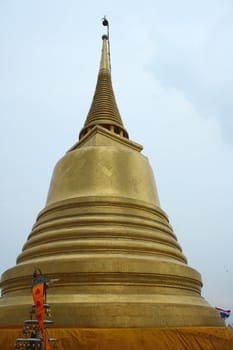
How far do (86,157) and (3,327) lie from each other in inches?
160

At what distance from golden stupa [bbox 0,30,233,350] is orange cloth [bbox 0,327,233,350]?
13mm

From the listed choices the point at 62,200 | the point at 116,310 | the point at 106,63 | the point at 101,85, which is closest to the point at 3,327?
the point at 116,310

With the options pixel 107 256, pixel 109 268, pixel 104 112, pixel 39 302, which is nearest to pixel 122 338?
pixel 109 268

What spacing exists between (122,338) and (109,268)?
3.92 feet

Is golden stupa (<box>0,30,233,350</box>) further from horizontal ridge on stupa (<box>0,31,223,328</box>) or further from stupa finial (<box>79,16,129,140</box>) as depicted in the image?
stupa finial (<box>79,16,129,140</box>)

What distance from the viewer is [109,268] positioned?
564cm

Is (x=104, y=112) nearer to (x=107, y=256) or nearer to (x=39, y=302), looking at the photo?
(x=107, y=256)

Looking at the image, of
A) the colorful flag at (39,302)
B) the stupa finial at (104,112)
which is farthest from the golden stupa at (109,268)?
the stupa finial at (104,112)

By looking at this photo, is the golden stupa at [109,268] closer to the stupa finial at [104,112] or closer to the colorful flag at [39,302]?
the colorful flag at [39,302]

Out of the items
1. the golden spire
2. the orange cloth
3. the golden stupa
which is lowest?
the orange cloth

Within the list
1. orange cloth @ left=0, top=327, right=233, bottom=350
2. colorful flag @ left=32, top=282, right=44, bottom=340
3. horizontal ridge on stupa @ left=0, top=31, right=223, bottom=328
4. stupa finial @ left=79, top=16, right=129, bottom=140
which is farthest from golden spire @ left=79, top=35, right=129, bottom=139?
colorful flag @ left=32, top=282, right=44, bottom=340

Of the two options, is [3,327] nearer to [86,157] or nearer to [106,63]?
[86,157]

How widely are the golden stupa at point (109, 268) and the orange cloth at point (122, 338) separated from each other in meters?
0.01

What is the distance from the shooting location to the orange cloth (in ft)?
15.2
